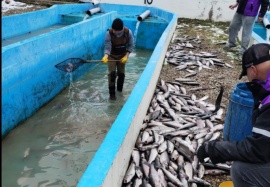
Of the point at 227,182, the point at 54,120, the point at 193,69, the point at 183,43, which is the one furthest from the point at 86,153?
the point at 183,43

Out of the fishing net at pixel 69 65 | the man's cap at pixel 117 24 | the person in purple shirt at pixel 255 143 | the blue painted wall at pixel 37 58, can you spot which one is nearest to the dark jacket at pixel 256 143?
the person in purple shirt at pixel 255 143

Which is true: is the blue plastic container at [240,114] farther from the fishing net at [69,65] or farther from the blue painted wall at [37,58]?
the fishing net at [69,65]

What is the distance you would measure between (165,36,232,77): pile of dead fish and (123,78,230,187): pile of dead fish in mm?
2428

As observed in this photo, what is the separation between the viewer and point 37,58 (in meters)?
6.79

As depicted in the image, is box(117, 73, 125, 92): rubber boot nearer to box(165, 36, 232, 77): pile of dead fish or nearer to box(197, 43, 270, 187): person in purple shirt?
box(165, 36, 232, 77): pile of dead fish

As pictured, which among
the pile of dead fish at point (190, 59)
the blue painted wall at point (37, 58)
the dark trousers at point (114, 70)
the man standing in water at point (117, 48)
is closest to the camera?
the blue painted wall at point (37, 58)

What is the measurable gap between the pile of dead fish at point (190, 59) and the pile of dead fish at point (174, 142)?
2428 mm

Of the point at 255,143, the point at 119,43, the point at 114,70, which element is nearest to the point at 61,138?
the point at 114,70

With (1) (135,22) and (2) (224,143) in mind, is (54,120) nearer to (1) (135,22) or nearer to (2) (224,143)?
(2) (224,143)

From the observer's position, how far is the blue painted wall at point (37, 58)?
5809 mm

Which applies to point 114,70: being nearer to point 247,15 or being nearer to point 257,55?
point 257,55

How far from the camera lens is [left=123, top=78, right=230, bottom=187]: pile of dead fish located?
12.5 ft

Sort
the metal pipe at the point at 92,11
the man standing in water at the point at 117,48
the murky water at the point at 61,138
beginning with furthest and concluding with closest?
the metal pipe at the point at 92,11 → the man standing in water at the point at 117,48 → the murky water at the point at 61,138

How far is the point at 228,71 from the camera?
28.8 feet
